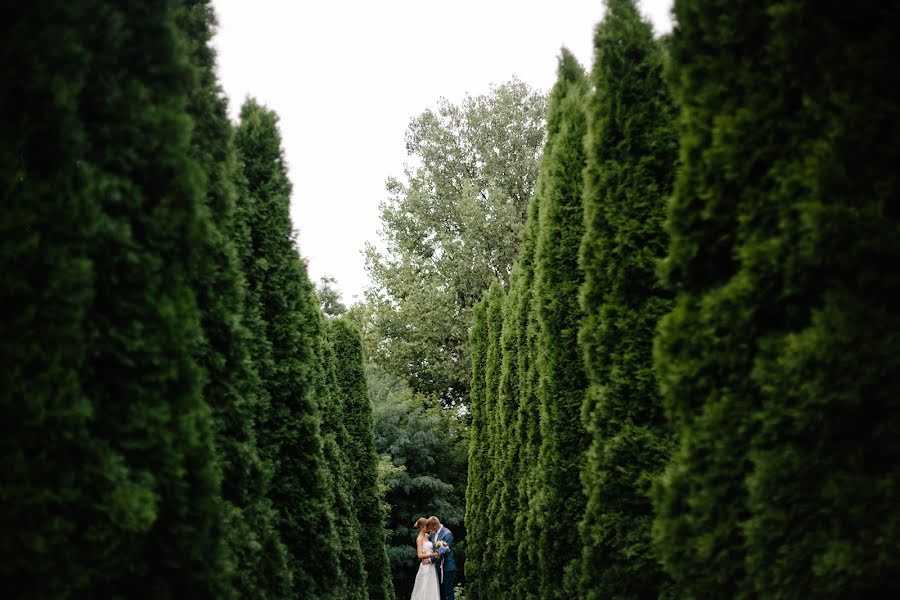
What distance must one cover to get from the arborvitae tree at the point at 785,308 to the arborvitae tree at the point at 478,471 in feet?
45.1

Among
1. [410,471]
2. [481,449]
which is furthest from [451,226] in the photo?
[481,449]

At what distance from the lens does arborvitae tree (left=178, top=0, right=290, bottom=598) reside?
5543 millimetres

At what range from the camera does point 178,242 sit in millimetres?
4266

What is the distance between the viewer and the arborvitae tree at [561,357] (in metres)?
8.73

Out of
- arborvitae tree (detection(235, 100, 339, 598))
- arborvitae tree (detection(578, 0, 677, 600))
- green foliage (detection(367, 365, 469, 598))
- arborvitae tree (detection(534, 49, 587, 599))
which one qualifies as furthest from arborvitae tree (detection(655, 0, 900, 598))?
green foliage (detection(367, 365, 469, 598))

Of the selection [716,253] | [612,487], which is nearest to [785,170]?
[716,253]

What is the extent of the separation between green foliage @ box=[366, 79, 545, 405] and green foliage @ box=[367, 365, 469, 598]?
2612 mm

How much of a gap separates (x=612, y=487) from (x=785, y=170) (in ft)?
Result: 11.5

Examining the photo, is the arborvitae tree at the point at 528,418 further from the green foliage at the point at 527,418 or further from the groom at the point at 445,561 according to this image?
the groom at the point at 445,561

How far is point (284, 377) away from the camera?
8.33 m

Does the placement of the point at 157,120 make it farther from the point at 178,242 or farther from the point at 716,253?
the point at 716,253

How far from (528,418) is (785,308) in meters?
8.56

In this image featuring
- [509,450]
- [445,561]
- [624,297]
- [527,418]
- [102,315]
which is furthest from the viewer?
[445,561]

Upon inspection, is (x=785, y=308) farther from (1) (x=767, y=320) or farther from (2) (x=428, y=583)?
(2) (x=428, y=583)
